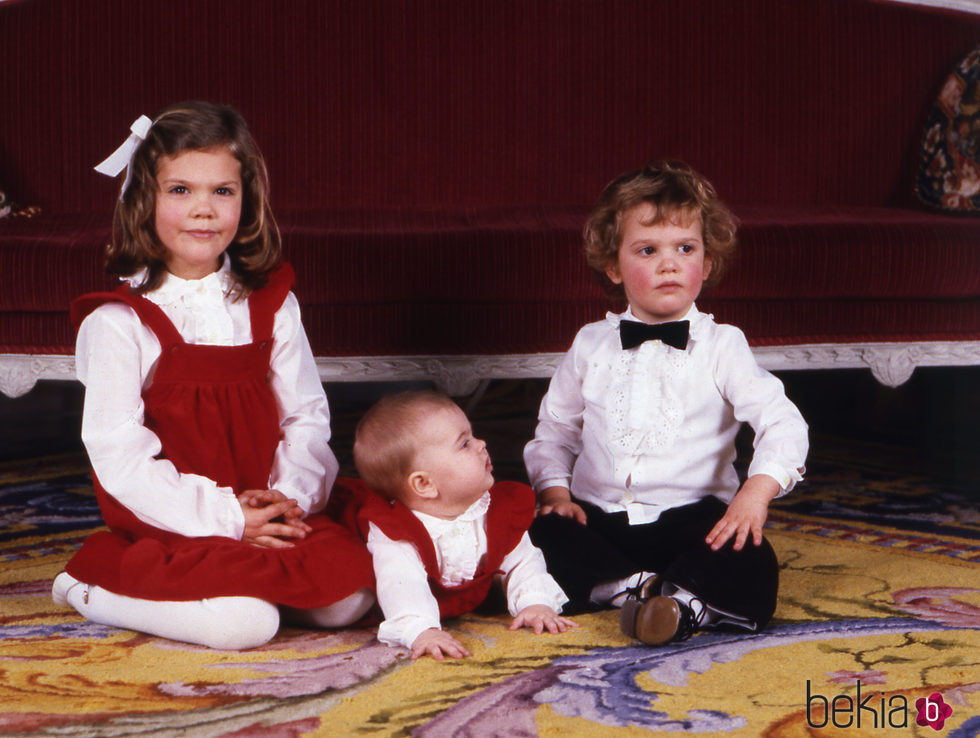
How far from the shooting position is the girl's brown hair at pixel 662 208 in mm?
1759

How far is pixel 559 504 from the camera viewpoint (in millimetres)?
1764

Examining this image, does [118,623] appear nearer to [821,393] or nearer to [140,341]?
[140,341]

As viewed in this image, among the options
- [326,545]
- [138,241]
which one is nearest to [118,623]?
[326,545]

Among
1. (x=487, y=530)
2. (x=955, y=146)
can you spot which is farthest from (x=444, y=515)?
(x=955, y=146)

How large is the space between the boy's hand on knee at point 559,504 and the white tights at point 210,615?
333mm

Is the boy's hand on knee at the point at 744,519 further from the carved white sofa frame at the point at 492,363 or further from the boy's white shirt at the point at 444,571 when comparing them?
the carved white sofa frame at the point at 492,363

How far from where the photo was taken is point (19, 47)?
2.87 metres

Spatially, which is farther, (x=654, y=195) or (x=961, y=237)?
(x=961, y=237)

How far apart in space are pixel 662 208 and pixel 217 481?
2.60 ft

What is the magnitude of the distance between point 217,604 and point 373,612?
253mm

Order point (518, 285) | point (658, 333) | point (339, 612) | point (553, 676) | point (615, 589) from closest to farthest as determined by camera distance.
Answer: point (553, 676)
point (339, 612)
point (615, 589)
point (658, 333)
point (518, 285)

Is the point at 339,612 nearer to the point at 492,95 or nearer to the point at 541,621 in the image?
the point at 541,621

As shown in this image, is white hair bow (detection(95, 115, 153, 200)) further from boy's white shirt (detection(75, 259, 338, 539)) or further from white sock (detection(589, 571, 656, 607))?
white sock (detection(589, 571, 656, 607))

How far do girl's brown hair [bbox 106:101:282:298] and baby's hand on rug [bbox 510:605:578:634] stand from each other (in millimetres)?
634
